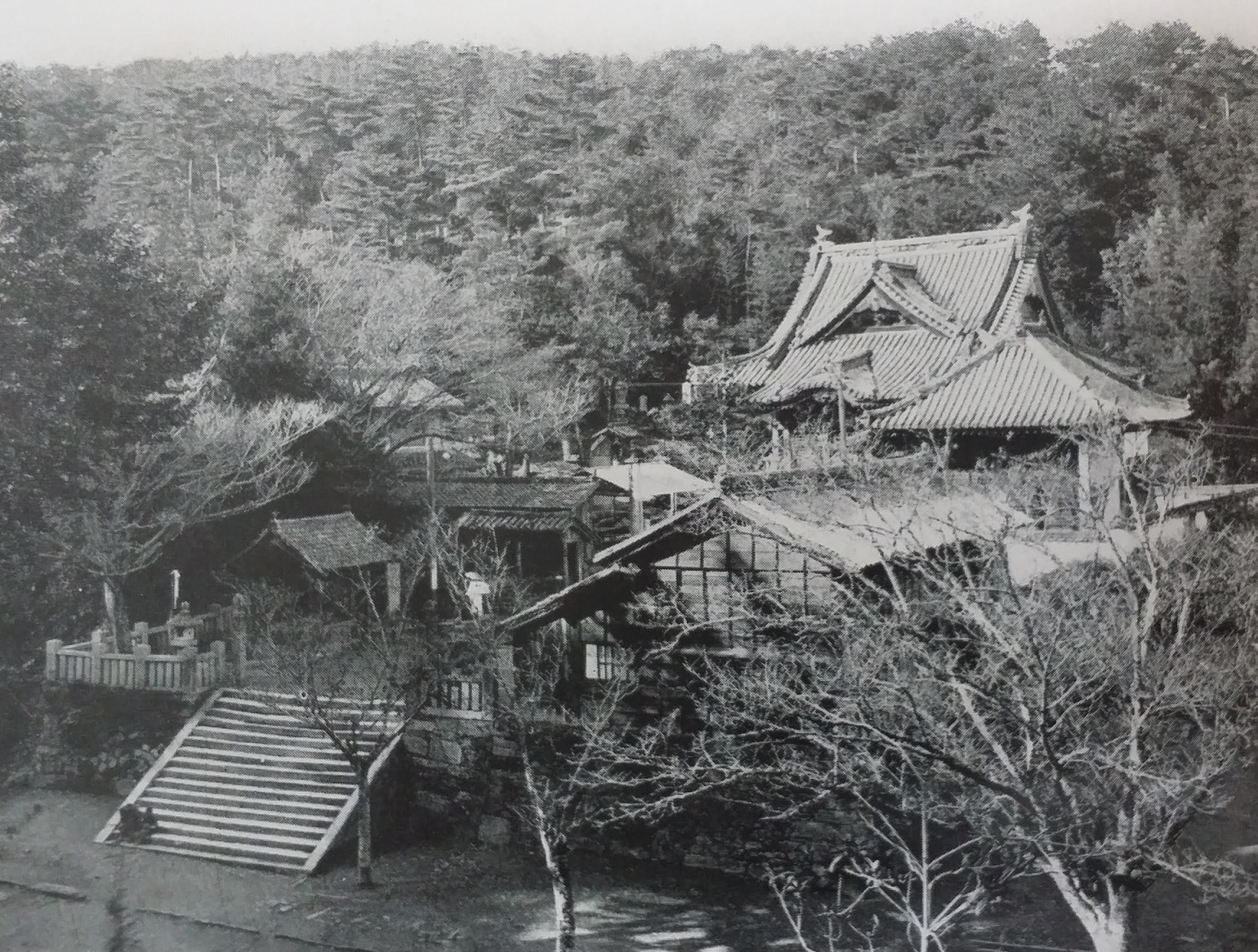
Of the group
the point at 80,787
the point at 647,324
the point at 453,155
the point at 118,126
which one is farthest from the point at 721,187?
the point at 80,787

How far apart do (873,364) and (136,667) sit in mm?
10185

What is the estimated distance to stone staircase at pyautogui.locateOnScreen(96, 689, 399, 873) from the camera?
7727 mm

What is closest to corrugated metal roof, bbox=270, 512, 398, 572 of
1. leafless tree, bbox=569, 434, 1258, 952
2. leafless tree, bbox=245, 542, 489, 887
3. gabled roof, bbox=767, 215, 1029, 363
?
leafless tree, bbox=245, 542, 489, 887

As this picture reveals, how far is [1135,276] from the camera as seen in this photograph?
467 inches

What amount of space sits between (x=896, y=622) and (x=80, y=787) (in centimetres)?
676

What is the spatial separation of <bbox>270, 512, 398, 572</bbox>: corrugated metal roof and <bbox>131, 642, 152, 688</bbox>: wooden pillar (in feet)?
5.02

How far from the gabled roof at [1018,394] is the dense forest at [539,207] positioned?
0.63m

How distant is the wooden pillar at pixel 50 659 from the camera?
7.51 meters

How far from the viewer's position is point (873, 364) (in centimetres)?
1365

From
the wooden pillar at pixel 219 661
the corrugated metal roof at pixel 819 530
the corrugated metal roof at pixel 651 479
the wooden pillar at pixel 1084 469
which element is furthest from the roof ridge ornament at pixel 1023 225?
the wooden pillar at pixel 219 661

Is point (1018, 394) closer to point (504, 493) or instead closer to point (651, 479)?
point (651, 479)

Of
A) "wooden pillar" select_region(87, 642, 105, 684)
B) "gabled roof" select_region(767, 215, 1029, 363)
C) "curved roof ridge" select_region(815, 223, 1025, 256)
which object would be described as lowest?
"wooden pillar" select_region(87, 642, 105, 684)

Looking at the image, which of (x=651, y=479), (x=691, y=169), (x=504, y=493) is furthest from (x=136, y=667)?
(x=691, y=169)

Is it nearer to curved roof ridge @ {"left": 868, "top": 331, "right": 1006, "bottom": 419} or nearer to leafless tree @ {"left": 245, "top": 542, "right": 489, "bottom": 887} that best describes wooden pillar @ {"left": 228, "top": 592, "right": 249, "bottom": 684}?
leafless tree @ {"left": 245, "top": 542, "right": 489, "bottom": 887}
